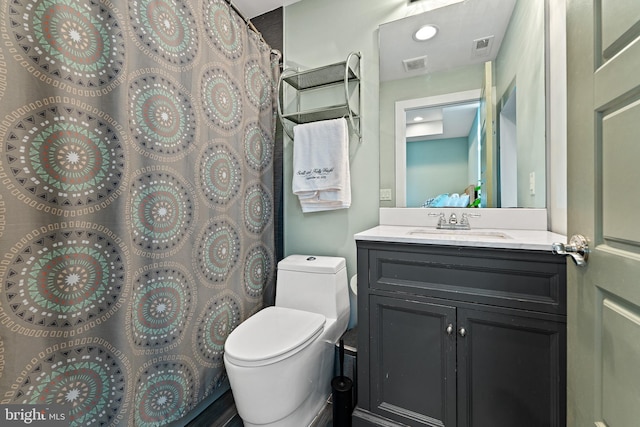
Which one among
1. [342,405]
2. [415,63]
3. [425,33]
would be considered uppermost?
[425,33]

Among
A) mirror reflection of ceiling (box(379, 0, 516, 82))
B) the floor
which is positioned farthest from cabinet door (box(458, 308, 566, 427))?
mirror reflection of ceiling (box(379, 0, 516, 82))

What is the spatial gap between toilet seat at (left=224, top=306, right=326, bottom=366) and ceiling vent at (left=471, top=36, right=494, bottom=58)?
64.3 inches

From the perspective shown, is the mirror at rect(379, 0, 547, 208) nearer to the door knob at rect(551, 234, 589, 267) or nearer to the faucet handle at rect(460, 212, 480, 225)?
the faucet handle at rect(460, 212, 480, 225)

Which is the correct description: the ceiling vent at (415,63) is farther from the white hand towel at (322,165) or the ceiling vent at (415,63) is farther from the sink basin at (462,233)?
the sink basin at (462,233)

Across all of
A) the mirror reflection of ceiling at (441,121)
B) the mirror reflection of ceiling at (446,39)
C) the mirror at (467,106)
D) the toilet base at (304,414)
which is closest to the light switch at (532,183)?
the mirror at (467,106)

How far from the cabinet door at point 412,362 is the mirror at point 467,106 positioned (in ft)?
2.32

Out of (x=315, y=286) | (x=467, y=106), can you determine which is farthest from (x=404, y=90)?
(x=315, y=286)

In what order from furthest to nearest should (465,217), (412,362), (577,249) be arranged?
1. (465,217)
2. (412,362)
3. (577,249)

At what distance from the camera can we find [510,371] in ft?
2.85

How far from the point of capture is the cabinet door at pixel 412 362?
3.15 feet

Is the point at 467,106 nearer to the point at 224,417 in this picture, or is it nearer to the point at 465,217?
the point at 465,217

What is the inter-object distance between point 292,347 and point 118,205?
Answer: 2.79ft

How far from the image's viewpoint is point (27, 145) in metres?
0.73

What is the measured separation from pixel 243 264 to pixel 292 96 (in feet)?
4.03
